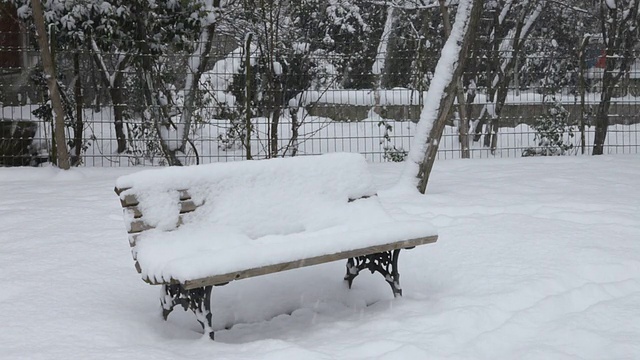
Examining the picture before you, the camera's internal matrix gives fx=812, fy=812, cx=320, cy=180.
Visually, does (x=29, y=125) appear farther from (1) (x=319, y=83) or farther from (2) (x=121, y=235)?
(2) (x=121, y=235)

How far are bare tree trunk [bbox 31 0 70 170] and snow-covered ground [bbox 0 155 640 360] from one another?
1.55 m

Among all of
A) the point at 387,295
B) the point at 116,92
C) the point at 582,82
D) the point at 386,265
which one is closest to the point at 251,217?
the point at 386,265

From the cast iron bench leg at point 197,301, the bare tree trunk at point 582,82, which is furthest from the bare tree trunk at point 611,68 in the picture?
the cast iron bench leg at point 197,301

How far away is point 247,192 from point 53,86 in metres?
4.63

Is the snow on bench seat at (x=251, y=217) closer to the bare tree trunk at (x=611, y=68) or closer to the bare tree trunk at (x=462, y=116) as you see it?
the bare tree trunk at (x=462, y=116)

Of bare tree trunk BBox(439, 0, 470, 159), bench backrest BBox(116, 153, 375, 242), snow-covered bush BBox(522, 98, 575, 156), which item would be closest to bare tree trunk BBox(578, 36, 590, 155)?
snow-covered bush BBox(522, 98, 575, 156)

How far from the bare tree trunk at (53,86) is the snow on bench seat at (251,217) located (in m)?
4.50

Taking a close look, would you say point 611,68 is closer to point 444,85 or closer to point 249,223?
point 444,85

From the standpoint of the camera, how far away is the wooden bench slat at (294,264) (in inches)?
155

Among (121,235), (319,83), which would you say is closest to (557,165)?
(319,83)

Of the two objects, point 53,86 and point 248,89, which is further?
point 248,89

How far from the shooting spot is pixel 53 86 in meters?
8.48

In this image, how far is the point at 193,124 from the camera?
10117 millimetres

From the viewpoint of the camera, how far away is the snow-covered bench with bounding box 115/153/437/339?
409 cm
